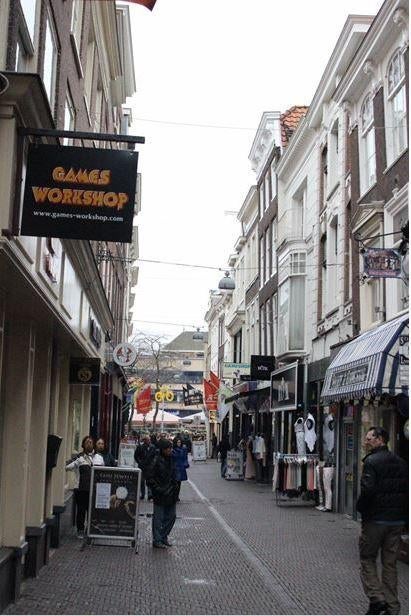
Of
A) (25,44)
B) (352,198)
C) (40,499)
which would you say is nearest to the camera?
(25,44)

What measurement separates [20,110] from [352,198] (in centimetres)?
1358

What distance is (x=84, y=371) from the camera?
1503cm

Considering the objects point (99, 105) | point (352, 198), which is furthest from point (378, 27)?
point (99, 105)

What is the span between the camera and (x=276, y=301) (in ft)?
100

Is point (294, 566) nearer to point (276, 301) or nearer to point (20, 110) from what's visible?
point (20, 110)

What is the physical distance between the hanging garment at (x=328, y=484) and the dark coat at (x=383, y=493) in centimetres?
1114

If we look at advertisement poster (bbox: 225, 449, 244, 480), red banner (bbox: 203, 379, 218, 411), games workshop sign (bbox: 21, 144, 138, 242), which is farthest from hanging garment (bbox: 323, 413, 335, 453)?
red banner (bbox: 203, 379, 218, 411)

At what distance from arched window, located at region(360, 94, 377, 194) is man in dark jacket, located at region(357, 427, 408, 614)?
10.5 metres

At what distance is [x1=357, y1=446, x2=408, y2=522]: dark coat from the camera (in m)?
7.99

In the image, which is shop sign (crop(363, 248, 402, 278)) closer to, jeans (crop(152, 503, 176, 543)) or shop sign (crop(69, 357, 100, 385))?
jeans (crop(152, 503, 176, 543))

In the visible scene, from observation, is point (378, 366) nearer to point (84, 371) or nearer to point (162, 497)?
point (162, 497)

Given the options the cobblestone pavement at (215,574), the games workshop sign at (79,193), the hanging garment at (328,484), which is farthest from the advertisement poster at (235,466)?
the games workshop sign at (79,193)

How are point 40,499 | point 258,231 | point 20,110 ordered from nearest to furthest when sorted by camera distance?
point 20,110 → point 40,499 → point 258,231

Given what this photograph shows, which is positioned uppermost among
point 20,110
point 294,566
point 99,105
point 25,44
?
point 99,105
